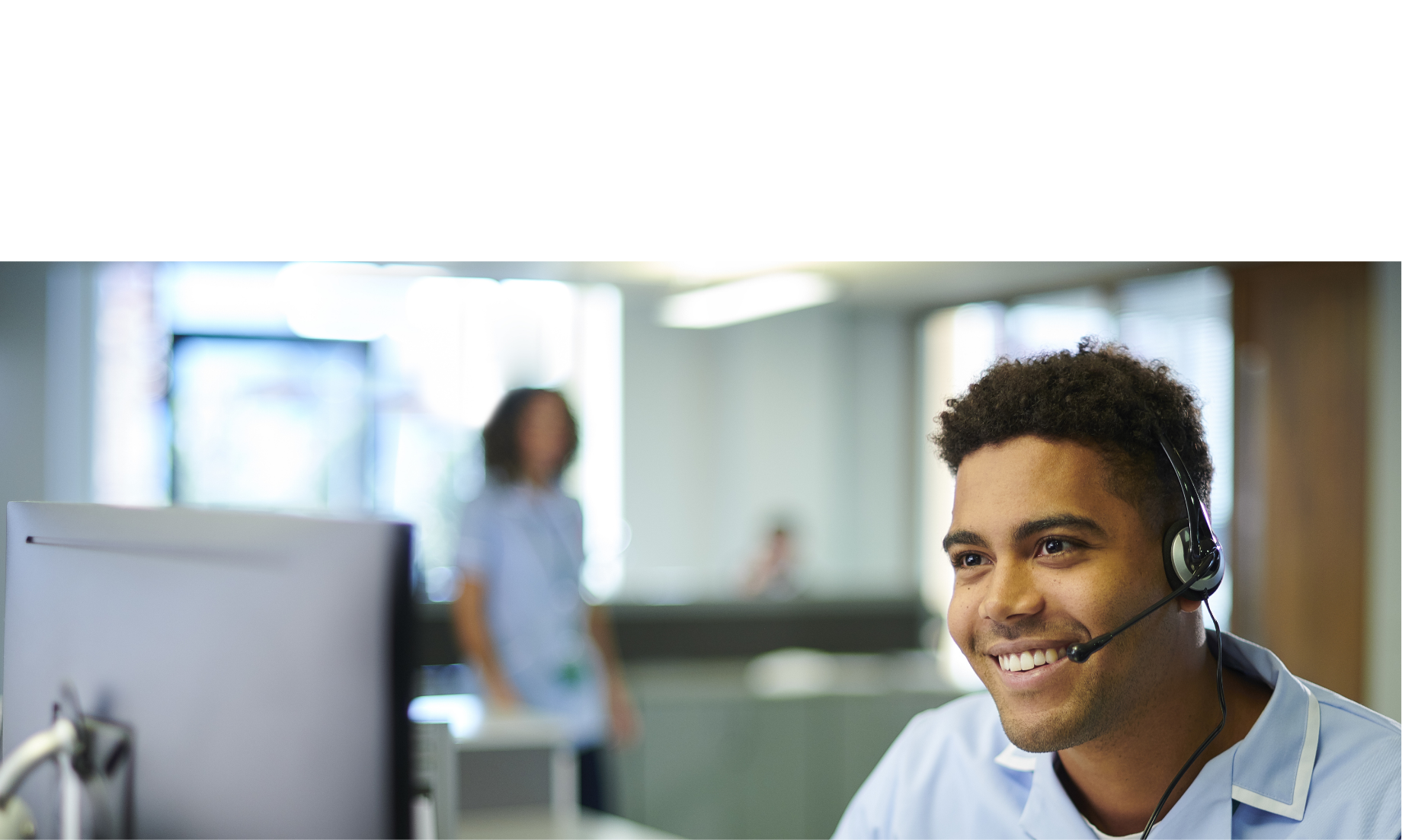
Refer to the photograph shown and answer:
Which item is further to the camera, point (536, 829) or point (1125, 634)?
point (536, 829)

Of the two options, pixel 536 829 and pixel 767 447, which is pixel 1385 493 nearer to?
pixel 536 829

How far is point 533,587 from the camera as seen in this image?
2.57 meters

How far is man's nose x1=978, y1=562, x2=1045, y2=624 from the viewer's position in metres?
0.88

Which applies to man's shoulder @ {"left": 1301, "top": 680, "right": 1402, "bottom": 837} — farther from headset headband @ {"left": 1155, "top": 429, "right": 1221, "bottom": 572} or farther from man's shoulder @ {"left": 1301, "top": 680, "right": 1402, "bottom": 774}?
headset headband @ {"left": 1155, "top": 429, "right": 1221, "bottom": 572}

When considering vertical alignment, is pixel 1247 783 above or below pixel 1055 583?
below

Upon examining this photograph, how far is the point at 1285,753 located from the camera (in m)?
0.88

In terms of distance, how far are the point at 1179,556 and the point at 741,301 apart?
5.63 m

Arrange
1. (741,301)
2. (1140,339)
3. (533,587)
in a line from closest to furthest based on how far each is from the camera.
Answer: (1140,339) < (533,587) < (741,301)

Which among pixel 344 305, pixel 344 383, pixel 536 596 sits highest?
pixel 344 305

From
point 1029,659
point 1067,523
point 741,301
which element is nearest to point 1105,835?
point 1029,659

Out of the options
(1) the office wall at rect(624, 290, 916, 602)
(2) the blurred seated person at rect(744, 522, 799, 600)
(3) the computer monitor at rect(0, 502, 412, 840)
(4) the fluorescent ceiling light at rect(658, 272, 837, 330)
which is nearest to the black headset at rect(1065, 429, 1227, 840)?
(3) the computer monitor at rect(0, 502, 412, 840)
